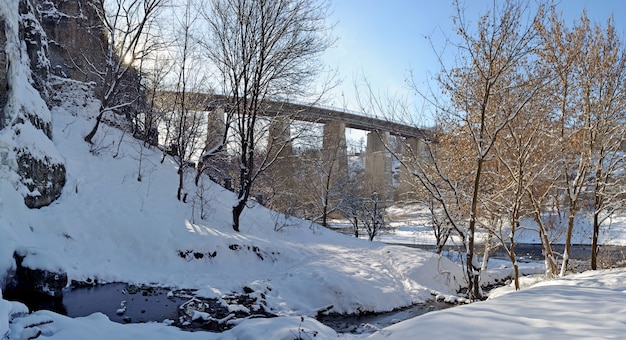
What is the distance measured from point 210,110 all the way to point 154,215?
6.99 m

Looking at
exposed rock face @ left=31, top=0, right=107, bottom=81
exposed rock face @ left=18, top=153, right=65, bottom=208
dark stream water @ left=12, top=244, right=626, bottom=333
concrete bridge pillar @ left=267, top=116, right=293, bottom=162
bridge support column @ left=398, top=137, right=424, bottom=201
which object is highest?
exposed rock face @ left=31, top=0, right=107, bottom=81

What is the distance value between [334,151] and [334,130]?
5.42m

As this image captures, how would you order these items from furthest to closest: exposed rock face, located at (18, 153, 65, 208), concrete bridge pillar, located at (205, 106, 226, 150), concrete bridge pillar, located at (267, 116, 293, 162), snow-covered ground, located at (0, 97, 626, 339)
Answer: concrete bridge pillar, located at (205, 106, 226, 150) < concrete bridge pillar, located at (267, 116, 293, 162) < exposed rock face, located at (18, 153, 65, 208) < snow-covered ground, located at (0, 97, 626, 339)

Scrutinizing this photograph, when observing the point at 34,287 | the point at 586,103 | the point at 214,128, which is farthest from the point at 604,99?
the point at 214,128

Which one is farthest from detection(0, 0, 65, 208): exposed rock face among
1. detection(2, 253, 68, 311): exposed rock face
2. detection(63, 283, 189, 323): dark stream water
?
detection(63, 283, 189, 323): dark stream water

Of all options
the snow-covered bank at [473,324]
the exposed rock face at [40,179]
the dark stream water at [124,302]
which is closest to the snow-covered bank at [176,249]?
the exposed rock face at [40,179]

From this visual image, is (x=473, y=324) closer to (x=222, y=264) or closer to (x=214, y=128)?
(x=222, y=264)

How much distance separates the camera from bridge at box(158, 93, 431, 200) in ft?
33.6

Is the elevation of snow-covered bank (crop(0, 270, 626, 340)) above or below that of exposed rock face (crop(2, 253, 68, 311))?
above

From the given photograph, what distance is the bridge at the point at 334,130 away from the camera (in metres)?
10.2

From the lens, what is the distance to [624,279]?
6.45 m

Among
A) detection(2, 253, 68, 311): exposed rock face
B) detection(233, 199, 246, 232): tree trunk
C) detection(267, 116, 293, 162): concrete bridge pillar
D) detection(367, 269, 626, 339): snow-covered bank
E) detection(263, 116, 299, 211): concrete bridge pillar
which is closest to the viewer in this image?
detection(367, 269, 626, 339): snow-covered bank

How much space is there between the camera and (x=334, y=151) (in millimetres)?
25734

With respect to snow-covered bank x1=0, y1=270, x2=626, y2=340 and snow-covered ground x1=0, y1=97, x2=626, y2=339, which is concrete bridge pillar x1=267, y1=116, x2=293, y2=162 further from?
snow-covered bank x1=0, y1=270, x2=626, y2=340
